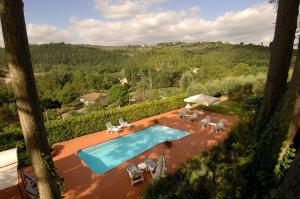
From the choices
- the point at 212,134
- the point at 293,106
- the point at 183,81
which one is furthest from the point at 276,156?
the point at 183,81

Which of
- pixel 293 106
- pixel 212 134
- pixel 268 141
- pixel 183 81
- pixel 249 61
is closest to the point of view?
pixel 293 106

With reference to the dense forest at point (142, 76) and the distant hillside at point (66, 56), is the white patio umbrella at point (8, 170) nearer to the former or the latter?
the dense forest at point (142, 76)

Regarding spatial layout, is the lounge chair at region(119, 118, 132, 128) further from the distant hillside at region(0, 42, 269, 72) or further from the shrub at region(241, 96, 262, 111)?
the distant hillside at region(0, 42, 269, 72)

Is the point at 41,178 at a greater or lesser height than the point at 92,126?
greater

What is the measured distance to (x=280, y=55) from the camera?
16.9 feet

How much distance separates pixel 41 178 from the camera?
3.67m

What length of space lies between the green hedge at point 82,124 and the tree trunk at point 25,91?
7707mm

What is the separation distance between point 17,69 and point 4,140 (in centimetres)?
1004

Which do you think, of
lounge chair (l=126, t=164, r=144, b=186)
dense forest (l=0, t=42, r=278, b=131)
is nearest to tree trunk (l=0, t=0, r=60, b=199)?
lounge chair (l=126, t=164, r=144, b=186)

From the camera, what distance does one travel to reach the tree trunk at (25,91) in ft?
9.44

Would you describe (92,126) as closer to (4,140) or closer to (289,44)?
(4,140)

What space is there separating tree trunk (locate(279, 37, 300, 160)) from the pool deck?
3.66m

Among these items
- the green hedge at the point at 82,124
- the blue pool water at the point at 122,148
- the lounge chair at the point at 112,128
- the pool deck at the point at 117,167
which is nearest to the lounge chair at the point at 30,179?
the pool deck at the point at 117,167

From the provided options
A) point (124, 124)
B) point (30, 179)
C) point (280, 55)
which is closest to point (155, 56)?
point (124, 124)
